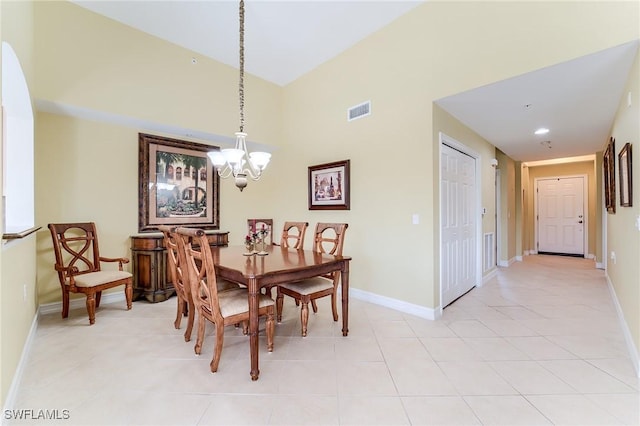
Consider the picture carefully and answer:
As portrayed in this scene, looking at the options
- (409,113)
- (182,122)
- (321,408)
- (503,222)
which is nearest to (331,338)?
(321,408)

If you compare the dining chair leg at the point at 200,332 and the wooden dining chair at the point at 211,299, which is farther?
the dining chair leg at the point at 200,332

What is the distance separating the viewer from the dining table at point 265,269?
1929 mm

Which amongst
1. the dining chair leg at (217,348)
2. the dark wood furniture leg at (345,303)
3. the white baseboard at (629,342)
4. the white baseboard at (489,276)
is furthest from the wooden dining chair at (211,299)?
the white baseboard at (489,276)

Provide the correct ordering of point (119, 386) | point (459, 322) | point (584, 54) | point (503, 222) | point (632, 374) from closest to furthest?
point (119, 386), point (632, 374), point (584, 54), point (459, 322), point (503, 222)

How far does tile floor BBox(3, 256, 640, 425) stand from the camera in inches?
63.1

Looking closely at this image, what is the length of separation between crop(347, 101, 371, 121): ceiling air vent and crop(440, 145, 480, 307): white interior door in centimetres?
108

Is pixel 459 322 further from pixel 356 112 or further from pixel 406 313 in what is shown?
pixel 356 112

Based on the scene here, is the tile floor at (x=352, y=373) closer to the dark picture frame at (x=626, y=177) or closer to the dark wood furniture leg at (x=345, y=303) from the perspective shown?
the dark wood furniture leg at (x=345, y=303)

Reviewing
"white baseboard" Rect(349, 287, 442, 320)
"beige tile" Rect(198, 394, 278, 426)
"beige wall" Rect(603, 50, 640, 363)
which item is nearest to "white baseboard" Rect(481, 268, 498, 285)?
"beige wall" Rect(603, 50, 640, 363)

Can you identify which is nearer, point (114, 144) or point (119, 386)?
point (119, 386)

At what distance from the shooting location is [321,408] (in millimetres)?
1642

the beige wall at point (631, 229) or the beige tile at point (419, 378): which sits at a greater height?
the beige wall at point (631, 229)

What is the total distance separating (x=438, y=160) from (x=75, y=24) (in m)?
4.24

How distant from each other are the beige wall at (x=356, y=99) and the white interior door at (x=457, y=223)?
0.34 metres
